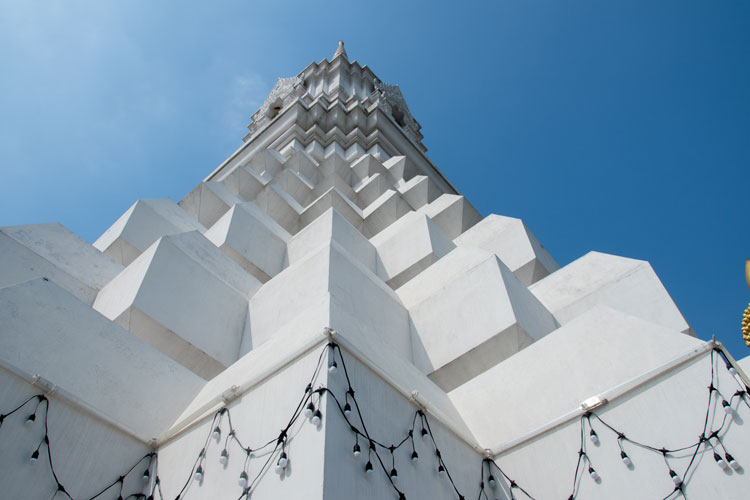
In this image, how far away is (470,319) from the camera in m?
6.18

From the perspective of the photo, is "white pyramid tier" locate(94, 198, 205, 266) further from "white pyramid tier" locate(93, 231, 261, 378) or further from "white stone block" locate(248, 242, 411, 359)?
"white stone block" locate(248, 242, 411, 359)

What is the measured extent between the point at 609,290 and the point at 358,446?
5116mm

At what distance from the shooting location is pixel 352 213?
42.1ft

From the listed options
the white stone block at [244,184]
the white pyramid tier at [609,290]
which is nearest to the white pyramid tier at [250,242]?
the white stone block at [244,184]

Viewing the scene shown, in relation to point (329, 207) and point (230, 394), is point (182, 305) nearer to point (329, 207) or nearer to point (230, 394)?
point (230, 394)

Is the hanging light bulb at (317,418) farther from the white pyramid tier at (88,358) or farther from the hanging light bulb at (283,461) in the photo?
the white pyramid tier at (88,358)

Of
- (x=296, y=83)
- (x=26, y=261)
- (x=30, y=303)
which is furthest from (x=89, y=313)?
(x=296, y=83)

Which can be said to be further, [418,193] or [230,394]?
[418,193]

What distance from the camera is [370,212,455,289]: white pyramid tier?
29.4 feet

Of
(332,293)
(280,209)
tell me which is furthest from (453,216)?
(332,293)

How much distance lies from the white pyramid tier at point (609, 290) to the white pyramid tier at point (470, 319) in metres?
0.63

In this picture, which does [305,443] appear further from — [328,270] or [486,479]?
[328,270]

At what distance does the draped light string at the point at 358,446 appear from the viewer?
10.7 ft

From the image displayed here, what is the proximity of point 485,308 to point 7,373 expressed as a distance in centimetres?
441
